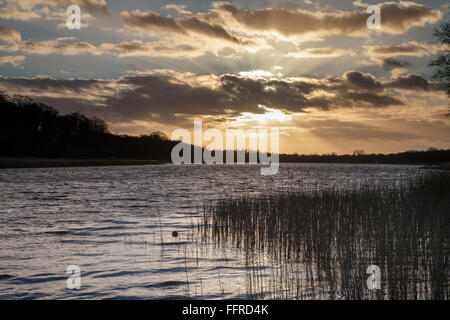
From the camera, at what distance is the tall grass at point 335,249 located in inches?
275

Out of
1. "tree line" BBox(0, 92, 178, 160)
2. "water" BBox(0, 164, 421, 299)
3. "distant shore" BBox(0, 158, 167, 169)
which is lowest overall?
"water" BBox(0, 164, 421, 299)

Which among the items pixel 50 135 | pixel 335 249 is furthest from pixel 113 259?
pixel 50 135

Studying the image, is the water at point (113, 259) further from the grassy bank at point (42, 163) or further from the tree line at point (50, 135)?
the tree line at point (50, 135)

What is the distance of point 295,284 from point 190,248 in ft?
13.8

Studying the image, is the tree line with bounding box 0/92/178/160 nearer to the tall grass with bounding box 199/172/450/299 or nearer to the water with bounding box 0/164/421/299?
the water with bounding box 0/164/421/299

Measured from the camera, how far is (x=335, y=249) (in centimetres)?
1030

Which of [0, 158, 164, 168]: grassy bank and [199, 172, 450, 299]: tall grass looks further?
[0, 158, 164, 168]: grassy bank

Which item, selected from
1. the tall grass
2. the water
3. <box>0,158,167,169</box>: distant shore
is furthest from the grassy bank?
the tall grass

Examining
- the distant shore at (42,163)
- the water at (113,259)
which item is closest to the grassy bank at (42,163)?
the distant shore at (42,163)

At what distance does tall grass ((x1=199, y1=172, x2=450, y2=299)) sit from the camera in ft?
22.9

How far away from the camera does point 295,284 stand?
763 cm
